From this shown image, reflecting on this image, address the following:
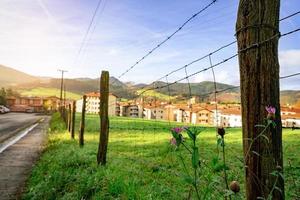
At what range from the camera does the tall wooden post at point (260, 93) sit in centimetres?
236

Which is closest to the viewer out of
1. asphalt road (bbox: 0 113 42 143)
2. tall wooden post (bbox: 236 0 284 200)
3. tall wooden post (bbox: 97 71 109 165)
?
tall wooden post (bbox: 236 0 284 200)

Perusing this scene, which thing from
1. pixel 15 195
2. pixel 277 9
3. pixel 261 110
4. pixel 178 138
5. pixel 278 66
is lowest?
pixel 15 195

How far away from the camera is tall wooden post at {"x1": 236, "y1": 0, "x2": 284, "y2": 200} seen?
7.75ft

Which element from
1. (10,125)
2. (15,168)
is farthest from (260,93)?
(10,125)

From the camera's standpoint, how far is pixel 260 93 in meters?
2.38

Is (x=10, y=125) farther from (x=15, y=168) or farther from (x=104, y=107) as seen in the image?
(x=104, y=107)

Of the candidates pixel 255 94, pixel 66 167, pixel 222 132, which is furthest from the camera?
pixel 66 167

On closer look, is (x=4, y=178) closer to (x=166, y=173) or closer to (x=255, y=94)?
(x=166, y=173)

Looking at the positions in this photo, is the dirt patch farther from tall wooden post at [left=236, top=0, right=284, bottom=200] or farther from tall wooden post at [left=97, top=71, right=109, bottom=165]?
tall wooden post at [left=236, top=0, right=284, bottom=200]

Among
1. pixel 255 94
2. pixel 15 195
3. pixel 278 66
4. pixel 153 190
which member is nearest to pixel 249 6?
pixel 278 66

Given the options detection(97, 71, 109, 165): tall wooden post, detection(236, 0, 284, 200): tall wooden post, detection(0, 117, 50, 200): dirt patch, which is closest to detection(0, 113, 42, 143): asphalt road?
detection(0, 117, 50, 200): dirt patch

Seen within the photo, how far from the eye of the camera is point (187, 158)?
9109 mm

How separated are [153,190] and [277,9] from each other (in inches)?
131

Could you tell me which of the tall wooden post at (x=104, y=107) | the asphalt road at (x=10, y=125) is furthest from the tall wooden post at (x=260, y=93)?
the asphalt road at (x=10, y=125)
